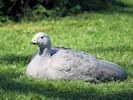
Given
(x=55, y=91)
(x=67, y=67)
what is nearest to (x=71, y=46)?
(x=67, y=67)

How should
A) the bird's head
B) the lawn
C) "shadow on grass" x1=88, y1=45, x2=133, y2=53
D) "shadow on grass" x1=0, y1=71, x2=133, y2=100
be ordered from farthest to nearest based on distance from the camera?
"shadow on grass" x1=88, y1=45, x2=133, y2=53 → the bird's head → the lawn → "shadow on grass" x1=0, y1=71, x2=133, y2=100

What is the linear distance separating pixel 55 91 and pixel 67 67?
0.49 metres

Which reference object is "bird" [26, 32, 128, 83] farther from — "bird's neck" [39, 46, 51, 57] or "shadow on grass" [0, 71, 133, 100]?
"shadow on grass" [0, 71, 133, 100]

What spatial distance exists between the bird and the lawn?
0.32ft

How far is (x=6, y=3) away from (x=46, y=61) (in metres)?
7.55

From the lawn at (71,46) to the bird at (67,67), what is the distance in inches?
3.8

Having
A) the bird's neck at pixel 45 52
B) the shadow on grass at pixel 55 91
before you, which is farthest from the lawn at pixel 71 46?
the bird's neck at pixel 45 52

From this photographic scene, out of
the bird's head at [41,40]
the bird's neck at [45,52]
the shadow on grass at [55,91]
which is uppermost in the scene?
the bird's head at [41,40]

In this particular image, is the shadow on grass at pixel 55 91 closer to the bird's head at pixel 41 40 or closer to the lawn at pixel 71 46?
the lawn at pixel 71 46

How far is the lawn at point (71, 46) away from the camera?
6.86 m

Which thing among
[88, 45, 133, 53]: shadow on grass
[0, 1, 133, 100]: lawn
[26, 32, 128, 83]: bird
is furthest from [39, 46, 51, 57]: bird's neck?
[88, 45, 133, 53]: shadow on grass

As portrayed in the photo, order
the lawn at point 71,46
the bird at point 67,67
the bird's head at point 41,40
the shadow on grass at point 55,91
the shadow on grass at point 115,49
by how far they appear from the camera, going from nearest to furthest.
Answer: the shadow on grass at point 55,91
the lawn at point 71,46
the bird at point 67,67
the bird's head at point 41,40
the shadow on grass at point 115,49

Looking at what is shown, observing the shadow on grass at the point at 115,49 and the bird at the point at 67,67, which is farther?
the shadow on grass at the point at 115,49

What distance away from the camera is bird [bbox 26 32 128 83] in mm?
7309
